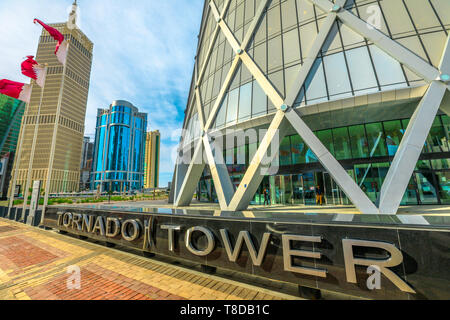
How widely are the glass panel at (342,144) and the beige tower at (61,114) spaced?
131 meters

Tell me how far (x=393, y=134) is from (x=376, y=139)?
1134mm

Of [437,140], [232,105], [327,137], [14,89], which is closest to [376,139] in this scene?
[327,137]

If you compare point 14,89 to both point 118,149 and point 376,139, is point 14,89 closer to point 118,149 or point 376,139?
point 376,139

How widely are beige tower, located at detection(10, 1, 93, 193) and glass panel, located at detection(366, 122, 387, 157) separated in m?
134

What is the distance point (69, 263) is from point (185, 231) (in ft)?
15.5

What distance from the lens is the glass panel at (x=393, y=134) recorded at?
48.0ft

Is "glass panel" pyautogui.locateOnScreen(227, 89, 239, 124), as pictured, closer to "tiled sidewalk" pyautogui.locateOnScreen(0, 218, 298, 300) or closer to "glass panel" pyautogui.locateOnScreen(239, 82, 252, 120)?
"glass panel" pyautogui.locateOnScreen(239, 82, 252, 120)

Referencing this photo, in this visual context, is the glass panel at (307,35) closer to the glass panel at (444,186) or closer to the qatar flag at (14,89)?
the glass panel at (444,186)

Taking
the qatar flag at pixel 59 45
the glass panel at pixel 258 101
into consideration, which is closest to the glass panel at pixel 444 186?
the glass panel at pixel 258 101

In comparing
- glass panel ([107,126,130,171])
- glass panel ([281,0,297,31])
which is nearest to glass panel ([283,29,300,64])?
glass panel ([281,0,297,31])

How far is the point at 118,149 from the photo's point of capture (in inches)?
6368

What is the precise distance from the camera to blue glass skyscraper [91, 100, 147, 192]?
15800 cm

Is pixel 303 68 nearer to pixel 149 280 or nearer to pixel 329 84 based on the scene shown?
pixel 329 84

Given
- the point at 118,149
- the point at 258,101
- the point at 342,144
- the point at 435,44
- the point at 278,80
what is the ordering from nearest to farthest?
the point at 435,44 < the point at 278,80 < the point at 258,101 < the point at 342,144 < the point at 118,149
